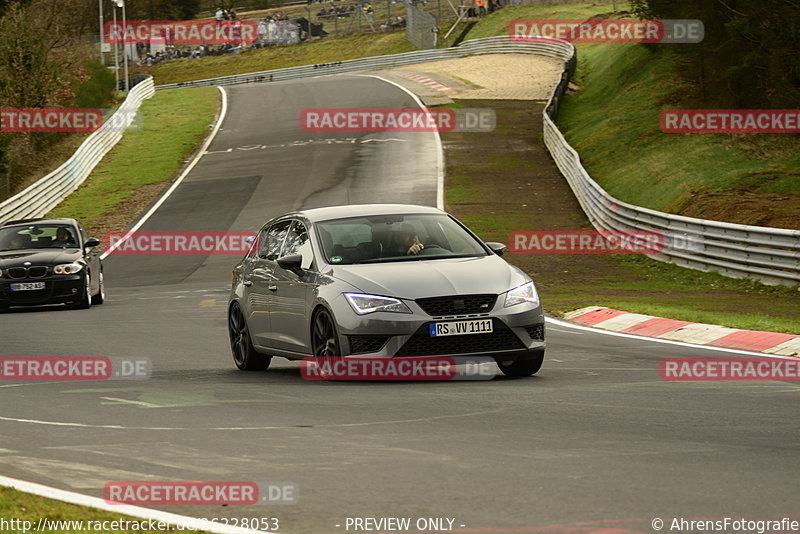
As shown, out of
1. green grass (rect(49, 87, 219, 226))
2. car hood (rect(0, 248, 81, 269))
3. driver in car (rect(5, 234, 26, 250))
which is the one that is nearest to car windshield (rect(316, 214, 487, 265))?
car hood (rect(0, 248, 81, 269))

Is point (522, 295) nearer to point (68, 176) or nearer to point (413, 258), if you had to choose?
point (413, 258)

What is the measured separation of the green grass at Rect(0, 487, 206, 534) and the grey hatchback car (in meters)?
5.09

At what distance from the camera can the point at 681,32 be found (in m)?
45.4

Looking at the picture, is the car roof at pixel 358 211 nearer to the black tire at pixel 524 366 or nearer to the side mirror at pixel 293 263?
the side mirror at pixel 293 263

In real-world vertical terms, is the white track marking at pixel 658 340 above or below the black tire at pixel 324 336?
below

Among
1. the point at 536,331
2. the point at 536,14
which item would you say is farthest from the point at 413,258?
the point at 536,14

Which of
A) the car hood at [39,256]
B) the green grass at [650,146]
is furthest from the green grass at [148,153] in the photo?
the car hood at [39,256]

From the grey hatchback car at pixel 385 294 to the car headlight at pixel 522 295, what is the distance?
0.01 m

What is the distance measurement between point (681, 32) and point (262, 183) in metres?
14.9

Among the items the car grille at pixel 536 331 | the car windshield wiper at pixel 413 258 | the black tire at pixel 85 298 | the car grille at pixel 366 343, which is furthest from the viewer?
the black tire at pixel 85 298

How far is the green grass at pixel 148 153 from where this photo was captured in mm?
45053

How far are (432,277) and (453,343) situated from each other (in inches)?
23.9

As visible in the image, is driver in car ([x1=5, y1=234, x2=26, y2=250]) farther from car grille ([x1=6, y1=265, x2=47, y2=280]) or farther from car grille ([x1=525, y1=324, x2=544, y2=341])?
car grille ([x1=525, y1=324, x2=544, y2=341])

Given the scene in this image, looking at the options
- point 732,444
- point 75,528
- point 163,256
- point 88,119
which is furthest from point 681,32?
point 75,528
